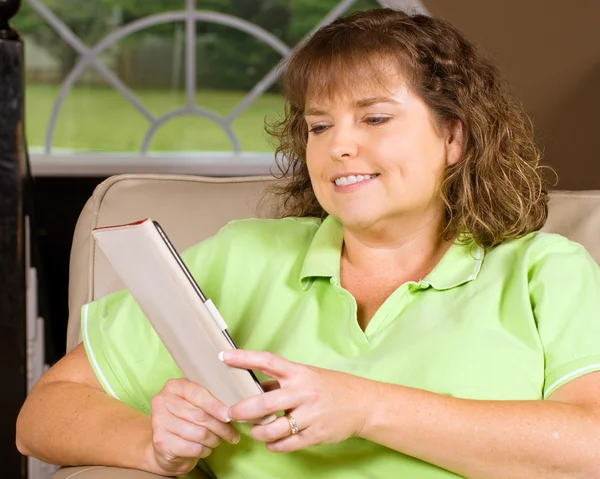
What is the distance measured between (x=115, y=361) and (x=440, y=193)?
22.3 inches

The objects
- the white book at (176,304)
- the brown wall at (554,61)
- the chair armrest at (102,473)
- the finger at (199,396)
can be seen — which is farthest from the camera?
the brown wall at (554,61)

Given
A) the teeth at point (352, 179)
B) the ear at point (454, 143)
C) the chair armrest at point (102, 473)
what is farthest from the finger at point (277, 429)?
the ear at point (454, 143)

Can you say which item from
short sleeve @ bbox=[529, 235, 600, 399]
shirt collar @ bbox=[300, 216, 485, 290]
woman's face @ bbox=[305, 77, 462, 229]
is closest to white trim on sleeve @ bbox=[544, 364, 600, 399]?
short sleeve @ bbox=[529, 235, 600, 399]

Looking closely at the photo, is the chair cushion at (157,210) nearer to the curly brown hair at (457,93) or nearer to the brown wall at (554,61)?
the curly brown hair at (457,93)

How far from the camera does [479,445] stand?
125cm

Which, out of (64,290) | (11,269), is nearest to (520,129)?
(11,269)

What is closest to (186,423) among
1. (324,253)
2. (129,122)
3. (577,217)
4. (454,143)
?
(324,253)

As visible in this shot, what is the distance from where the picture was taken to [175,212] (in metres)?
1.87

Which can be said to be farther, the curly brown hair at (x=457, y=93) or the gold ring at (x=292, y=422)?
the curly brown hair at (x=457, y=93)

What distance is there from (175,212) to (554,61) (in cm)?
186

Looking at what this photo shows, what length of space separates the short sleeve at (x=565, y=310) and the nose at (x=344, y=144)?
0.31 meters

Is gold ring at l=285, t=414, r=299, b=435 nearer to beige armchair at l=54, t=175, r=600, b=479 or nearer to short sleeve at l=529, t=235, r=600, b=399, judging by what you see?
short sleeve at l=529, t=235, r=600, b=399

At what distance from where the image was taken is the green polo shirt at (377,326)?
1.34 metres

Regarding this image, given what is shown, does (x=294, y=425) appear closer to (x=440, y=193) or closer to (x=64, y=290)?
(x=440, y=193)
